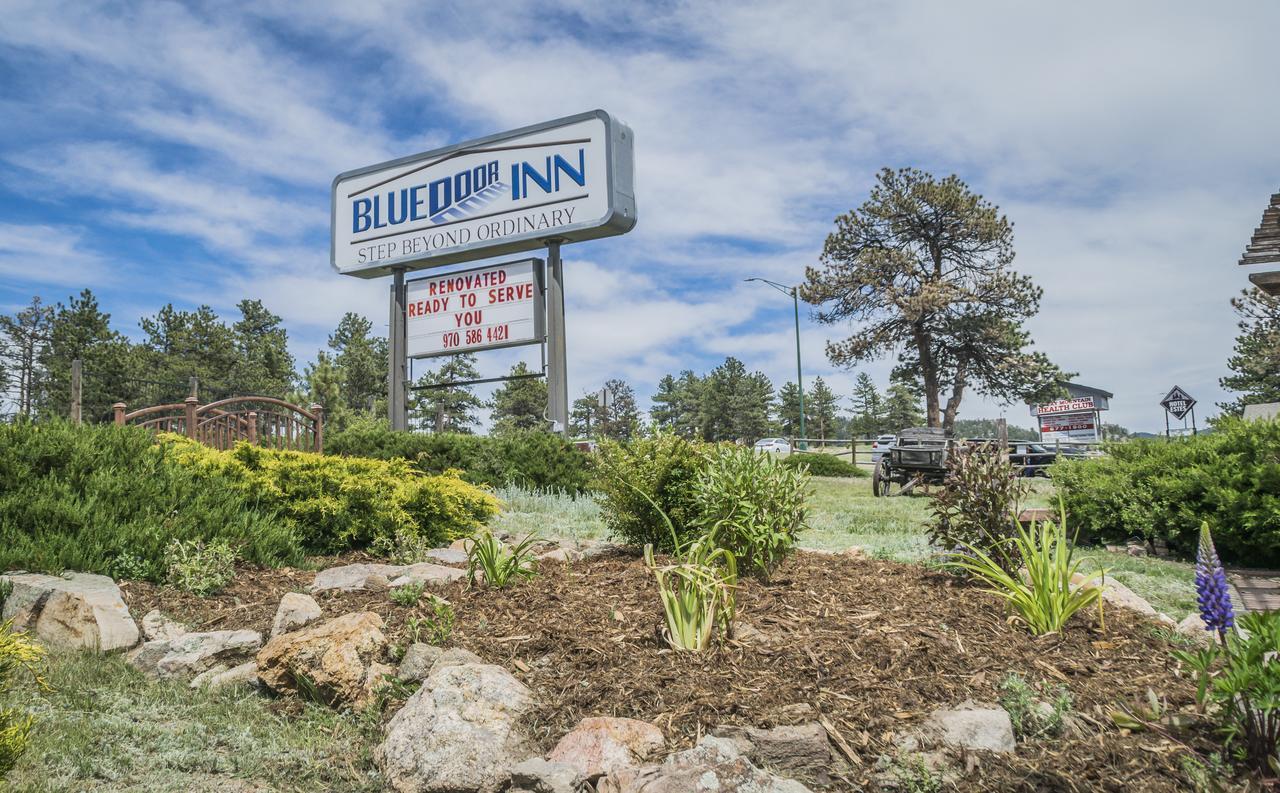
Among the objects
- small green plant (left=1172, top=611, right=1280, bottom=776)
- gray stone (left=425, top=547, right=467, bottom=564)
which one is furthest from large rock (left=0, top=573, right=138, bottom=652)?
small green plant (left=1172, top=611, right=1280, bottom=776)

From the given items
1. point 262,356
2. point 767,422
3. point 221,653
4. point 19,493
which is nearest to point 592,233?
point 19,493

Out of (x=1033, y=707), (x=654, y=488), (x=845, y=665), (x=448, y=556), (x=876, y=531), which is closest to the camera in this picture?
(x=1033, y=707)

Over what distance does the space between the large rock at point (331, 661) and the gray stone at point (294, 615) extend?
0.37 m

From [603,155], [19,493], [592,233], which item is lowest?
[19,493]

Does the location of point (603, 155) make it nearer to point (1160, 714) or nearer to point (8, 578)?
point (8, 578)

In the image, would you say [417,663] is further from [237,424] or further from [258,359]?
[258,359]

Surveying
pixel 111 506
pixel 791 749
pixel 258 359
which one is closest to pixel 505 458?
pixel 111 506

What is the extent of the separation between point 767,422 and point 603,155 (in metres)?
54.2

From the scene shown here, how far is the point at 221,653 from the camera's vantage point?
14.1 feet

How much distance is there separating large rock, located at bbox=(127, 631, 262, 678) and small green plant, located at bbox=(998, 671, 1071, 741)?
12.3 ft

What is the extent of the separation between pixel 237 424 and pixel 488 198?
6.38 metres

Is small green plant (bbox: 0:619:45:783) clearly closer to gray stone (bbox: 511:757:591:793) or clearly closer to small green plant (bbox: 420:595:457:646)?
gray stone (bbox: 511:757:591:793)

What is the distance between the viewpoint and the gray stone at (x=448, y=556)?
6.69 m

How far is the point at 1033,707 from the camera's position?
2947 millimetres
